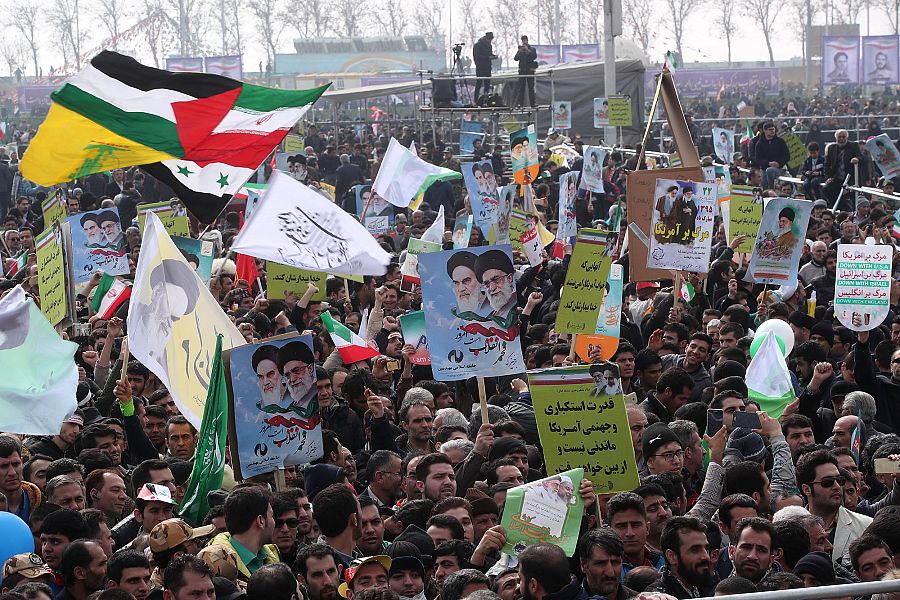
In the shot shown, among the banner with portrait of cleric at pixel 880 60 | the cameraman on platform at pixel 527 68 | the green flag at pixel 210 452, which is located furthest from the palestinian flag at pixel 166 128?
Answer: the banner with portrait of cleric at pixel 880 60

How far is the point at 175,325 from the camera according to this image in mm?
7902

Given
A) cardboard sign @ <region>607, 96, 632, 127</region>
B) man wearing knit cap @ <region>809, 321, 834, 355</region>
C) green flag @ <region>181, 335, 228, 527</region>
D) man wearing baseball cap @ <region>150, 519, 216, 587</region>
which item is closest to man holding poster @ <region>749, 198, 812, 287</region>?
man wearing knit cap @ <region>809, 321, 834, 355</region>

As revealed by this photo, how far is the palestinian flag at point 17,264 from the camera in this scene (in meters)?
14.5

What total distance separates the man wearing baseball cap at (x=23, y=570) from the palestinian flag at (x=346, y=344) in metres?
4.31

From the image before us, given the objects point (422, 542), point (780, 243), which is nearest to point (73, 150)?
point (422, 542)

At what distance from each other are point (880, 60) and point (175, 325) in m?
63.7

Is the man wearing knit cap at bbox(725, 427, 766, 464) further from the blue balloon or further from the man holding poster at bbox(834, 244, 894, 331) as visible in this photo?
the blue balloon

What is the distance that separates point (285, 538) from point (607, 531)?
151cm

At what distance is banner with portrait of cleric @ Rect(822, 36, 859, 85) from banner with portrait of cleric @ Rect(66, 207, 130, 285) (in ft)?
193

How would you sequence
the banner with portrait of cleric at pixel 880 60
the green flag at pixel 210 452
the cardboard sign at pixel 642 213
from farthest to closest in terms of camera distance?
1. the banner with portrait of cleric at pixel 880 60
2. the cardboard sign at pixel 642 213
3. the green flag at pixel 210 452

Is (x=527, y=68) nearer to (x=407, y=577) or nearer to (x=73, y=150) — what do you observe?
(x=73, y=150)

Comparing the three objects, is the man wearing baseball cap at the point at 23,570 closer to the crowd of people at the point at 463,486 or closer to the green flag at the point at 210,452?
the crowd of people at the point at 463,486

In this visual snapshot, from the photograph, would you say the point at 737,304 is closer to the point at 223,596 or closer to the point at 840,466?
the point at 840,466

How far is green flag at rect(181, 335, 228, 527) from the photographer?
257 inches
